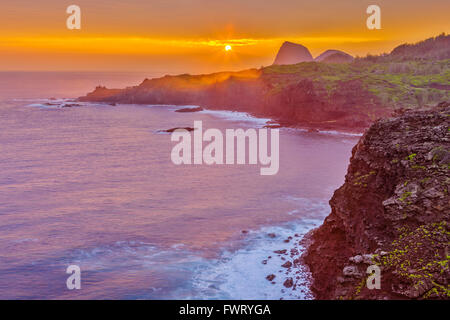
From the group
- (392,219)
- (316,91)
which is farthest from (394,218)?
(316,91)

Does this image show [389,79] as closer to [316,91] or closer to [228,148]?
[316,91]

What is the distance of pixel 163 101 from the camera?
524 feet

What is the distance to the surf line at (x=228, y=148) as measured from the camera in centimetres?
6350

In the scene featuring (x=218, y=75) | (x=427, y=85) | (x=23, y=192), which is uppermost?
(x=218, y=75)

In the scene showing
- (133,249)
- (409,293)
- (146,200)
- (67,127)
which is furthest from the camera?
(67,127)

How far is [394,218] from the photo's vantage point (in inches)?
725

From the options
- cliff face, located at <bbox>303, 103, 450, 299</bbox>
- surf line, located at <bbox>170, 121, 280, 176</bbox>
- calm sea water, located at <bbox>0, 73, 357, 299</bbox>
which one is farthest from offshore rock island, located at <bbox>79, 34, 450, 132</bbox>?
cliff face, located at <bbox>303, 103, 450, 299</bbox>

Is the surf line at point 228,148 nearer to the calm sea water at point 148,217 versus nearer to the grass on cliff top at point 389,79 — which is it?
the calm sea water at point 148,217

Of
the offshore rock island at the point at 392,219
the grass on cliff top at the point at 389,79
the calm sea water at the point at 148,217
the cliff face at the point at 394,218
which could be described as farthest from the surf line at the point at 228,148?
the grass on cliff top at the point at 389,79

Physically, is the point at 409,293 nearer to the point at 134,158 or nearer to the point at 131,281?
the point at 131,281
